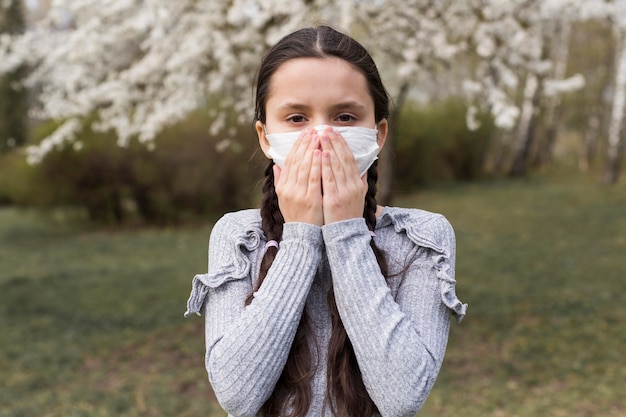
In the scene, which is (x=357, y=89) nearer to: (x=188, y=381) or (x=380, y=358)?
(x=380, y=358)

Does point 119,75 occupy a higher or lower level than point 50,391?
higher

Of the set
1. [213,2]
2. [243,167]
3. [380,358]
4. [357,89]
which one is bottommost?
[243,167]

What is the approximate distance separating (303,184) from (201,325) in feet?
18.1

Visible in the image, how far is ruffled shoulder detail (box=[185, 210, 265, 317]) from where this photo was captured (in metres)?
1.38

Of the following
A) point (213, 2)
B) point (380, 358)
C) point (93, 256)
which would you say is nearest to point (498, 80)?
point (213, 2)

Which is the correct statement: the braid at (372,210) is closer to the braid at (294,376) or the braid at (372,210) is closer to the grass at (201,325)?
the braid at (294,376)

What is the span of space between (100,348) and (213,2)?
349 cm

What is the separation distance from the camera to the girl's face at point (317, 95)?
1.38m

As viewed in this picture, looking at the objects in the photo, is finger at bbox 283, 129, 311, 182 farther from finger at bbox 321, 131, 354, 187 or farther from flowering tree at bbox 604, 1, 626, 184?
flowering tree at bbox 604, 1, 626, 184

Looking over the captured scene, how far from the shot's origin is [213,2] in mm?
4895

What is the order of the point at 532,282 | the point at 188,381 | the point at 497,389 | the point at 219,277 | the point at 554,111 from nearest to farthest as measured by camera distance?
the point at 219,277
the point at 497,389
the point at 188,381
the point at 532,282
the point at 554,111

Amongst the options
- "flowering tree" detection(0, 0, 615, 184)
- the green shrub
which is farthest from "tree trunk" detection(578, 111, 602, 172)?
"flowering tree" detection(0, 0, 615, 184)

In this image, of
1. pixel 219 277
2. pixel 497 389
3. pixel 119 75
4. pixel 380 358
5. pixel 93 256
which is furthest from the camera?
pixel 93 256

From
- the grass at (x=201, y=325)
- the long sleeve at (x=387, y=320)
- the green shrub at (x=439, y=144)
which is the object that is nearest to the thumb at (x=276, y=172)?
the long sleeve at (x=387, y=320)
